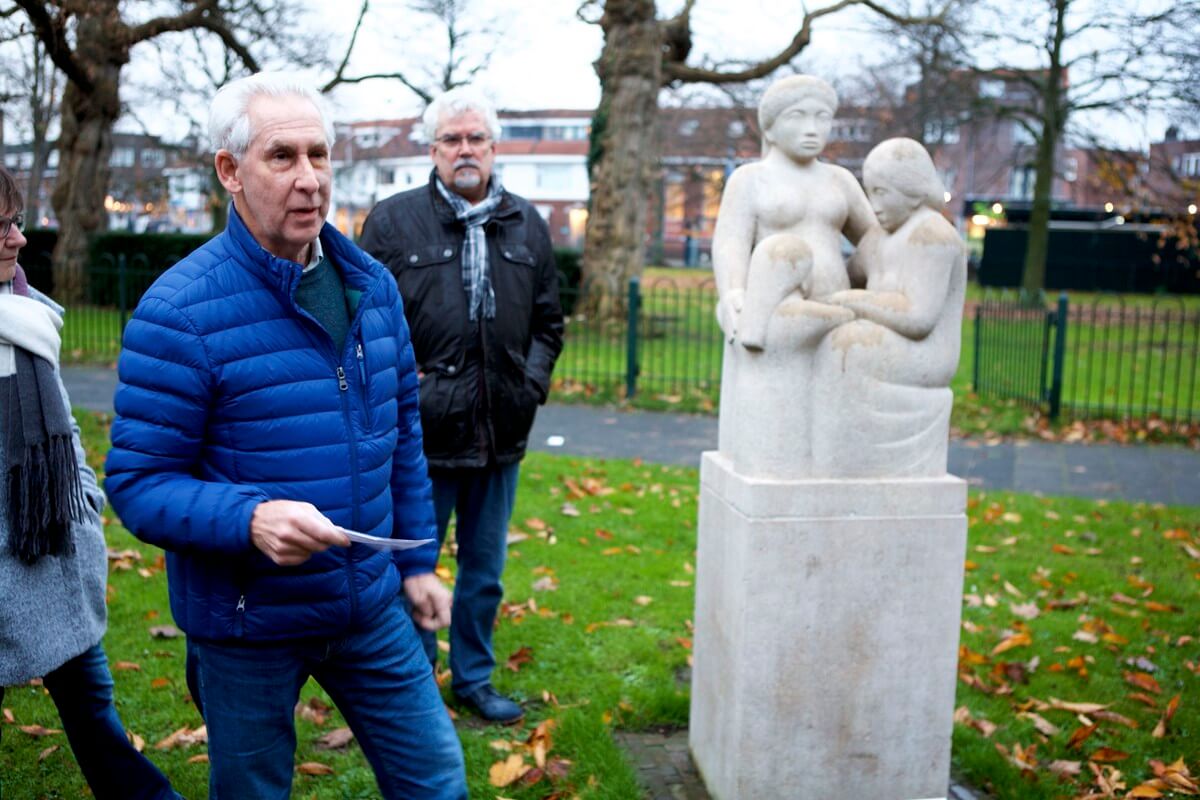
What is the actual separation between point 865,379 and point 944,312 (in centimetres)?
36

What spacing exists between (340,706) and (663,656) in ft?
8.77

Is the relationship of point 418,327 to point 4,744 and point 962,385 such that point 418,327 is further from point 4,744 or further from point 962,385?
point 962,385

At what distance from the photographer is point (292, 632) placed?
2336mm

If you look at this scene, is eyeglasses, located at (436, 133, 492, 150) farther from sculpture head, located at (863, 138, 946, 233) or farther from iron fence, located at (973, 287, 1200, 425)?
iron fence, located at (973, 287, 1200, 425)

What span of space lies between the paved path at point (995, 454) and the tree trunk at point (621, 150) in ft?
16.3

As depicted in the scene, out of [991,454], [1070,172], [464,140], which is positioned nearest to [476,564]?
[464,140]

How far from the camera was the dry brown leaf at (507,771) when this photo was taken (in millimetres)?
3869

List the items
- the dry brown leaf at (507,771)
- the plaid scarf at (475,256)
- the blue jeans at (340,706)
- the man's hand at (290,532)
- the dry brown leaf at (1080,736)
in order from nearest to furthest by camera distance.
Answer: the man's hand at (290,532), the blue jeans at (340,706), the dry brown leaf at (507,771), the plaid scarf at (475,256), the dry brown leaf at (1080,736)

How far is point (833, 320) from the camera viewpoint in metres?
3.46

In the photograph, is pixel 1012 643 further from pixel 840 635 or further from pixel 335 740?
pixel 335 740

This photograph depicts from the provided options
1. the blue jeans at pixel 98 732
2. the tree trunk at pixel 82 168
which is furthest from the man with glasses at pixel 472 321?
the tree trunk at pixel 82 168

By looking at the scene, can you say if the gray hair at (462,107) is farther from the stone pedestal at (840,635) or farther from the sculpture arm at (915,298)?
the stone pedestal at (840,635)

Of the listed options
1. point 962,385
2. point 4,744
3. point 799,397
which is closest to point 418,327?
point 799,397

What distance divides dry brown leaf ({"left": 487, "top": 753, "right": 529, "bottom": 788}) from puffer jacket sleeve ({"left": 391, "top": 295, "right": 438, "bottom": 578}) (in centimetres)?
148
